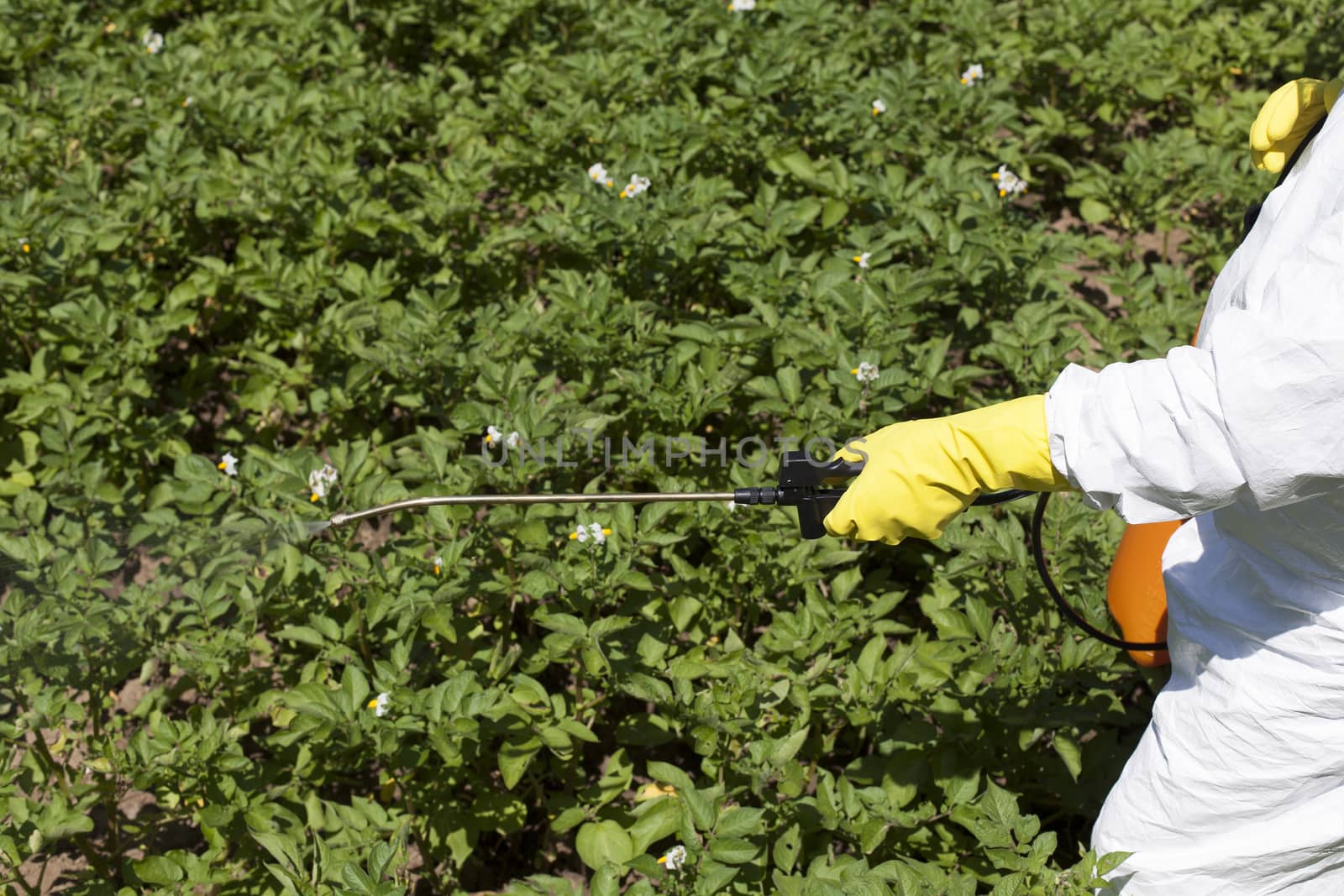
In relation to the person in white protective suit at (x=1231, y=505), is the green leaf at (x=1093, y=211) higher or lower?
lower

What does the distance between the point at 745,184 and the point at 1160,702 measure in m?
2.40

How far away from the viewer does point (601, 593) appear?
7.84 ft

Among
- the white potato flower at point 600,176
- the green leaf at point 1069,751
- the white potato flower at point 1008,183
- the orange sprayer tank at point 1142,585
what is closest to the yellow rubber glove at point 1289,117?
the orange sprayer tank at point 1142,585

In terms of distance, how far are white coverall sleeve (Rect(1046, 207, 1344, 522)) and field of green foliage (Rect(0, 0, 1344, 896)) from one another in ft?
2.29

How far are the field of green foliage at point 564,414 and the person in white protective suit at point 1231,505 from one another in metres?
0.27

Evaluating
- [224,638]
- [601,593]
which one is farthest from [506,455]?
[224,638]

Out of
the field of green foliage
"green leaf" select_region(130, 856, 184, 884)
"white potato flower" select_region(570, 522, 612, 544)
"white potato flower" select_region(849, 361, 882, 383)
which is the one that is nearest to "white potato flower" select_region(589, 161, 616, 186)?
the field of green foliage

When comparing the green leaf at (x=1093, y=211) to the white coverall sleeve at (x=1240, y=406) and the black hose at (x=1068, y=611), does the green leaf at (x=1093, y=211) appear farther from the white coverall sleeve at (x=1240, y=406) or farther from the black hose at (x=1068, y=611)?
the white coverall sleeve at (x=1240, y=406)

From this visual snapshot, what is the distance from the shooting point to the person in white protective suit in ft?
4.38

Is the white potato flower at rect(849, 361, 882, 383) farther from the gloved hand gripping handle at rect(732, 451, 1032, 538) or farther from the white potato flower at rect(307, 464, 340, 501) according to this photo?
the white potato flower at rect(307, 464, 340, 501)

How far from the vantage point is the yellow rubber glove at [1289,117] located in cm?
182

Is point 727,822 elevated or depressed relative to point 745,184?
depressed

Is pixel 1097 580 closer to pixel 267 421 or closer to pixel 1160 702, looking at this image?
pixel 1160 702

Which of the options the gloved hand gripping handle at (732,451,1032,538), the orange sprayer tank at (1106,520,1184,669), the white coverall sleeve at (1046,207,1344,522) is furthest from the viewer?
the orange sprayer tank at (1106,520,1184,669)
